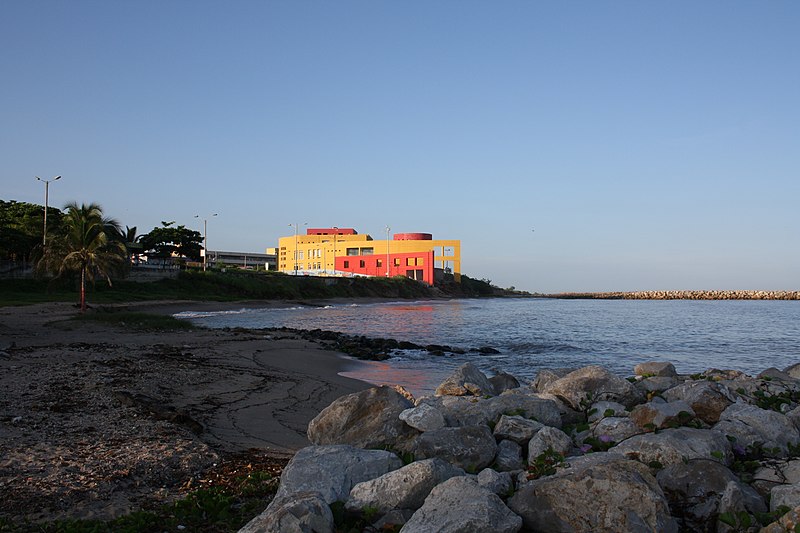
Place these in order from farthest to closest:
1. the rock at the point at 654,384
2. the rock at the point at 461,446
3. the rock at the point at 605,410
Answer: the rock at the point at 654,384
the rock at the point at 605,410
the rock at the point at 461,446

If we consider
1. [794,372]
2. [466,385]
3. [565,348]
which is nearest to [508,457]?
[466,385]

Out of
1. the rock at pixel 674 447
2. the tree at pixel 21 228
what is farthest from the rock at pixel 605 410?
the tree at pixel 21 228

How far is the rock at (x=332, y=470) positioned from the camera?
5.57m

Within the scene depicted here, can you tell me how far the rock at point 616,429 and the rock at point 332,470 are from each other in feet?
9.28

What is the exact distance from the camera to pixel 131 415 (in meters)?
9.07

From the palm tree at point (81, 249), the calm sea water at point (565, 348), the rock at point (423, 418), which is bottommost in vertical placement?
the calm sea water at point (565, 348)

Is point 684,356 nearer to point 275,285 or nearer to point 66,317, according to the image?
point 66,317

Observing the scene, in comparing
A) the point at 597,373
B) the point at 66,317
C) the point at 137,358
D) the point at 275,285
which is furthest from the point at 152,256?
the point at 597,373

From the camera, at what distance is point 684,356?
24938 millimetres

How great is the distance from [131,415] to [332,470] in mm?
4728

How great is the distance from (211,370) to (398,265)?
313 ft

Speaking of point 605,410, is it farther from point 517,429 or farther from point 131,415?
point 131,415

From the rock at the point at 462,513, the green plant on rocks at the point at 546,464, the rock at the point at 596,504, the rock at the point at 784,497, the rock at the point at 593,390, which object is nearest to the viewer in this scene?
the rock at the point at 462,513

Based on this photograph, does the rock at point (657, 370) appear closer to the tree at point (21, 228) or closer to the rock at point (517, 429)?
the rock at point (517, 429)
